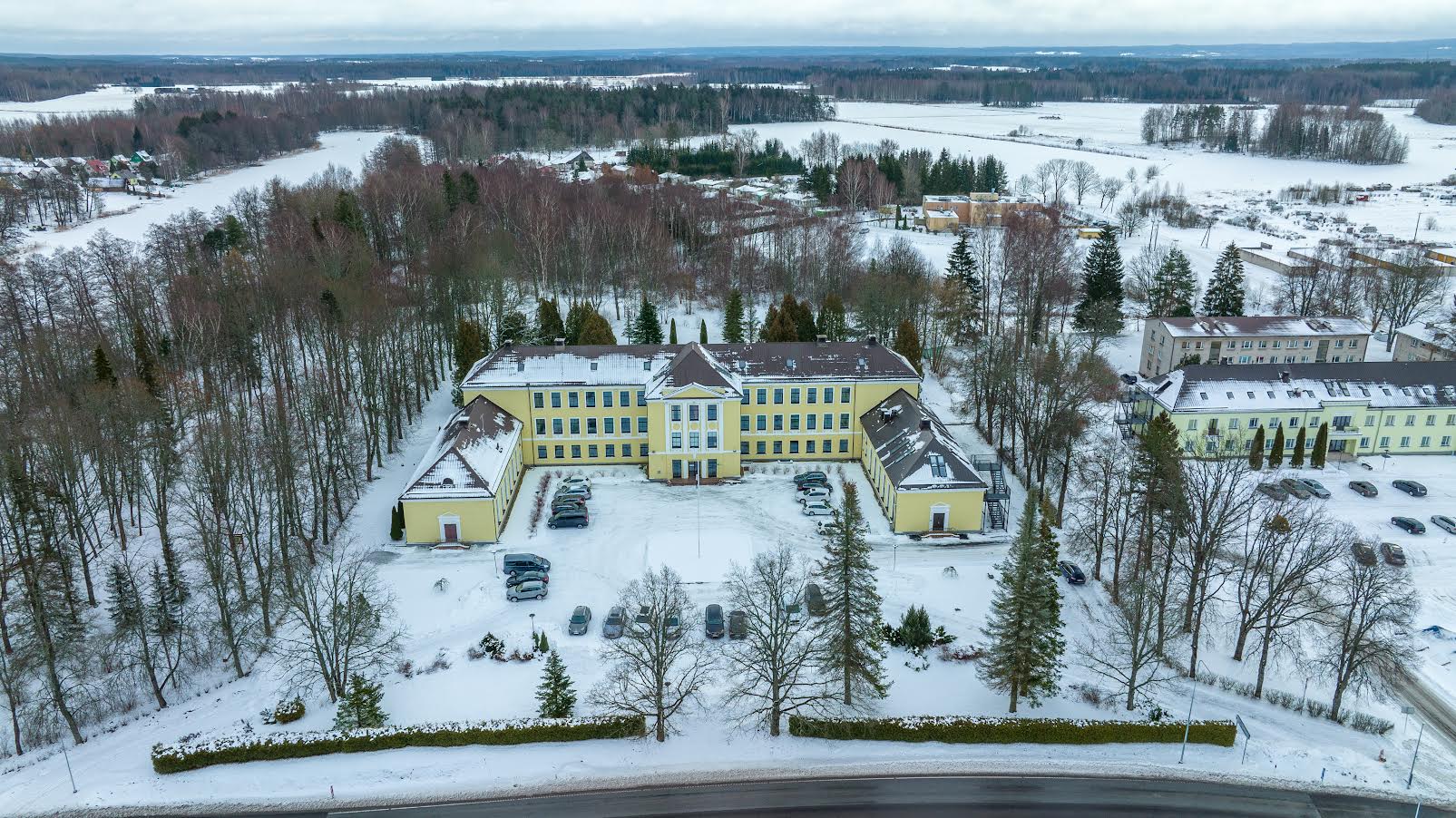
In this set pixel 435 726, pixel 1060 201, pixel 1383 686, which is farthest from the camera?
pixel 1060 201

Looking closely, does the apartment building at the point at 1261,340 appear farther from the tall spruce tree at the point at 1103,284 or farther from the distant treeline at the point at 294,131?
the distant treeline at the point at 294,131

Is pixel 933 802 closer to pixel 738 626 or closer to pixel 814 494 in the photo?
pixel 738 626

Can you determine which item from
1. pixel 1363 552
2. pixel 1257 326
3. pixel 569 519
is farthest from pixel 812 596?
pixel 1257 326

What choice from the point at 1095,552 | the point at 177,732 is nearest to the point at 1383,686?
the point at 1095,552

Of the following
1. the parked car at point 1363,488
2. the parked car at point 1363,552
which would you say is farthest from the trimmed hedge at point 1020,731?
the parked car at point 1363,488

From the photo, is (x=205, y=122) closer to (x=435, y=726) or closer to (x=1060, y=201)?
(x=1060, y=201)

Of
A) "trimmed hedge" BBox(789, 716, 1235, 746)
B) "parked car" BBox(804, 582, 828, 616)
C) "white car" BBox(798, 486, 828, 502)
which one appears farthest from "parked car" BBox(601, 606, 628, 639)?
"white car" BBox(798, 486, 828, 502)
